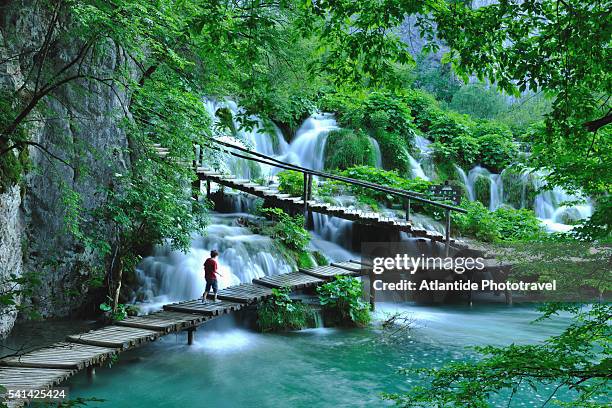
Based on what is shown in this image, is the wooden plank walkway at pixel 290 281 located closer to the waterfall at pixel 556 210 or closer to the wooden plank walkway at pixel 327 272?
the wooden plank walkway at pixel 327 272

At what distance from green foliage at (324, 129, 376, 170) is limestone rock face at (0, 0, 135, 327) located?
941 centimetres

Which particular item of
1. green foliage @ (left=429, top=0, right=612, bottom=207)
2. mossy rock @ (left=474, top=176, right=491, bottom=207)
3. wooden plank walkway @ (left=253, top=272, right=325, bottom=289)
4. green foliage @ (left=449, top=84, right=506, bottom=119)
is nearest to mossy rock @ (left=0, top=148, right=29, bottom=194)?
wooden plank walkway @ (left=253, top=272, right=325, bottom=289)

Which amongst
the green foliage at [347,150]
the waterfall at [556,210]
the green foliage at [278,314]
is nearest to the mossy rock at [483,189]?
the waterfall at [556,210]

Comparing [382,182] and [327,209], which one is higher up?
[382,182]

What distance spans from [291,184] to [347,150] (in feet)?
13.2

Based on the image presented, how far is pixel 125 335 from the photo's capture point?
791 centimetres

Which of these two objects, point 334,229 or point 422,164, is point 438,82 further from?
point 334,229

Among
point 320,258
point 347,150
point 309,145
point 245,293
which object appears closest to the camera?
point 245,293

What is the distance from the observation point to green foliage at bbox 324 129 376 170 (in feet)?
63.1

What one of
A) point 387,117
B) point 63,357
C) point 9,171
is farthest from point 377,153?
point 63,357

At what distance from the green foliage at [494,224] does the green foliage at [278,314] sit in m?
7.68

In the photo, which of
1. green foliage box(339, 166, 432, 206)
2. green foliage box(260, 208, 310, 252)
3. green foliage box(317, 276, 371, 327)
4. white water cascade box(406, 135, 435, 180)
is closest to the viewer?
green foliage box(317, 276, 371, 327)

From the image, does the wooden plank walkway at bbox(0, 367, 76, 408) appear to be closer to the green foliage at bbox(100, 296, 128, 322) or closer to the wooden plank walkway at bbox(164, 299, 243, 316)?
the wooden plank walkway at bbox(164, 299, 243, 316)

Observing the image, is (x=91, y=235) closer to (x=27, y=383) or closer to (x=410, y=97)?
(x=27, y=383)
